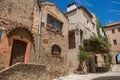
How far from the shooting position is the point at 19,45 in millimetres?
8781

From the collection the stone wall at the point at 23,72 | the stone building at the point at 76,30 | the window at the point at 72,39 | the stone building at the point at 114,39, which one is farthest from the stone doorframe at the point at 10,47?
the stone building at the point at 114,39

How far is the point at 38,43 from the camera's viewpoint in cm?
977

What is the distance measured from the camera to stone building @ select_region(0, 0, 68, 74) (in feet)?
25.7

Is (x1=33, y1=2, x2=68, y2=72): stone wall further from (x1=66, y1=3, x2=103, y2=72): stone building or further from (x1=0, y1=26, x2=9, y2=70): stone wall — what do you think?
(x1=0, y1=26, x2=9, y2=70): stone wall

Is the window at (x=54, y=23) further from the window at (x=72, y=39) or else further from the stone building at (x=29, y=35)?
the window at (x=72, y=39)

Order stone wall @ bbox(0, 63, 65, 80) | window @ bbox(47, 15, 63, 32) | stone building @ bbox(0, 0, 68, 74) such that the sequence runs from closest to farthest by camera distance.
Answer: stone wall @ bbox(0, 63, 65, 80) → stone building @ bbox(0, 0, 68, 74) → window @ bbox(47, 15, 63, 32)

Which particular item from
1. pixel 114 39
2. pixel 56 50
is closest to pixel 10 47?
pixel 56 50

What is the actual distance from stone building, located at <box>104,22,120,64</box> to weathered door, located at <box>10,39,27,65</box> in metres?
23.9

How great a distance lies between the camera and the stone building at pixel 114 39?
1053 inches

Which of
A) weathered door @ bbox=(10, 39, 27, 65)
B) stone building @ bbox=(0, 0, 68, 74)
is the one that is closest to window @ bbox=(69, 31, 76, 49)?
stone building @ bbox=(0, 0, 68, 74)

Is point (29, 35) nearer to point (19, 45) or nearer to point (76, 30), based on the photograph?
point (19, 45)

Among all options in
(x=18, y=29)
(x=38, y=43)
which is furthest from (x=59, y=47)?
(x=18, y=29)

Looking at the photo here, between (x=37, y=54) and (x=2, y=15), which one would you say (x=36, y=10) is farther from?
(x=37, y=54)

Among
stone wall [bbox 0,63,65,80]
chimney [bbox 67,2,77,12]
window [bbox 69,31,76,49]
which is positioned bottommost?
stone wall [bbox 0,63,65,80]
